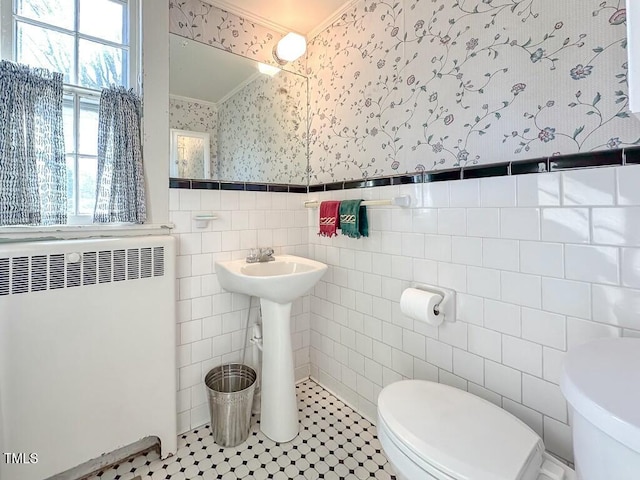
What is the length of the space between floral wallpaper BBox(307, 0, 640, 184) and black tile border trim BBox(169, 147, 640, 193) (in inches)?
1.2

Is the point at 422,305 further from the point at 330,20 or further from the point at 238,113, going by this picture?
the point at 330,20

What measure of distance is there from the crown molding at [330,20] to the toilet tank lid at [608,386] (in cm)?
196

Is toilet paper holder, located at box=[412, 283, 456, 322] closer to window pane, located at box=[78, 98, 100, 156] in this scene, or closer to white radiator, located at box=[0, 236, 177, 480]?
white radiator, located at box=[0, 236, 177, 480]

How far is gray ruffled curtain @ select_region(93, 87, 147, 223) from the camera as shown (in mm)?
1391

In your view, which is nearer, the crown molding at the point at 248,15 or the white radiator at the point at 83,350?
the white radiator at the point at 83,350

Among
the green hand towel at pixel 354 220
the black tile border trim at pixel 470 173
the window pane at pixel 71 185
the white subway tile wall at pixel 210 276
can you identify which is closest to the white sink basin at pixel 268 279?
the white subway tile wall at pixel 210 276

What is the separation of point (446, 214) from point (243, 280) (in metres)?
0.98

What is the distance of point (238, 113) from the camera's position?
1875mm

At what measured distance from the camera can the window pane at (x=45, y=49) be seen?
127 cm

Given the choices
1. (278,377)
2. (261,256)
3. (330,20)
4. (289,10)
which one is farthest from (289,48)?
(278,377)

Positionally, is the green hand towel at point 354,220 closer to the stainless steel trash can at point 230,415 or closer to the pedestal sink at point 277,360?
the pedestal sink at point 277,360

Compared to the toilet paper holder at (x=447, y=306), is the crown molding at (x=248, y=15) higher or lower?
higher

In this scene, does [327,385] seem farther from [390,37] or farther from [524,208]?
[390,37]

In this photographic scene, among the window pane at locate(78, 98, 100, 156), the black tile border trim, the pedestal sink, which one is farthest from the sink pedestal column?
the window pane at locate(78, 98, 100, 156)
